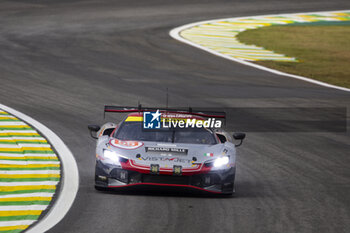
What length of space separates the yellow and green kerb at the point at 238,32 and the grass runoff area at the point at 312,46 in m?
0.64

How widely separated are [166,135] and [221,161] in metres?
1.20

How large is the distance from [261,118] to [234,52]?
12513 millimetres

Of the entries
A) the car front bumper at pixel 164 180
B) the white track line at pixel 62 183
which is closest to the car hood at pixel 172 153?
the car front bumper at pixel 164 180

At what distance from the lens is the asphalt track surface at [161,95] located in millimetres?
11688

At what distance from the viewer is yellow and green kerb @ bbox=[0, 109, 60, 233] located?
11547 mm

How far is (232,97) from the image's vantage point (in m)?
24.8

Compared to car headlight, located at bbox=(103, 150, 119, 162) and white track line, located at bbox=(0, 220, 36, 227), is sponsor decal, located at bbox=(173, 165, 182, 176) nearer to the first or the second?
car headlight, located at bbox=(103, 150, 119, 162)

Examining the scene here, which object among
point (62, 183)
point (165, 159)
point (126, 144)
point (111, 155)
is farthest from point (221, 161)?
point (62, 183)

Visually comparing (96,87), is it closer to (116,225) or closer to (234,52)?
(234,52)

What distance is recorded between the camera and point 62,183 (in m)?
13.8

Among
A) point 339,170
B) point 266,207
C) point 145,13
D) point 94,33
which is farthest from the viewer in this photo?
point 145,13

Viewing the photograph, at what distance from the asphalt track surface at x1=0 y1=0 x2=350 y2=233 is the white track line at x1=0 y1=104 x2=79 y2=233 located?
17cm

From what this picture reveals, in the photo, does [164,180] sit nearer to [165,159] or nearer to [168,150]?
[165,159]

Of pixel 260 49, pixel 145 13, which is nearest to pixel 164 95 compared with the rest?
pixel 260 49
